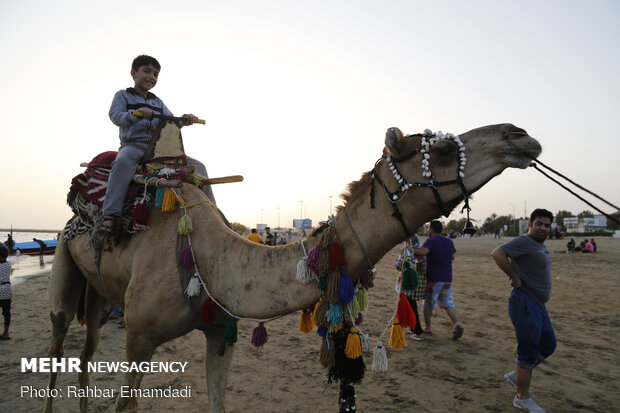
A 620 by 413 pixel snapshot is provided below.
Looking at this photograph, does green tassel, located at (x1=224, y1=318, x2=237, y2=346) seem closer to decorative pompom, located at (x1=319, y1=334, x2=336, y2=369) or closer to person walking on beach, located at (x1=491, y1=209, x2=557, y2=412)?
decorative pompom, located at (x1=319, y1=334, x2=336, y2=369)

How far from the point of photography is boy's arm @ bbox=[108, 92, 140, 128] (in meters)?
3.50

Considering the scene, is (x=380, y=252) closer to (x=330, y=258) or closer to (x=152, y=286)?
(x=330, y=258)

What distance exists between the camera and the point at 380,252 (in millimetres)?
2430

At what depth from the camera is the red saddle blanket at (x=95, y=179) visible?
3836mm

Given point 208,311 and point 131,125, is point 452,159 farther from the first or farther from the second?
point 131,125

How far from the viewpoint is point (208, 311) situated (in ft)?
9.21

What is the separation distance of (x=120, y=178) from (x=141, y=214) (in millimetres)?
512

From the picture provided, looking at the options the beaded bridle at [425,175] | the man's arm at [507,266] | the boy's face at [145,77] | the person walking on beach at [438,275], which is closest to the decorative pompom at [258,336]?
the beaded bridle at [425,175]

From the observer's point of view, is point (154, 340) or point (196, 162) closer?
point (154, 340)

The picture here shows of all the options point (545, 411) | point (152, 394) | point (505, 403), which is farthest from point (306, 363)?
point (545, 411)

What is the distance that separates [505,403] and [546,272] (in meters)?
1.78

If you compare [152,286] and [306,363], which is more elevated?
[152,286]

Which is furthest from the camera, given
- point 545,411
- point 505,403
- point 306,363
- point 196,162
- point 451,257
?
point 451,257

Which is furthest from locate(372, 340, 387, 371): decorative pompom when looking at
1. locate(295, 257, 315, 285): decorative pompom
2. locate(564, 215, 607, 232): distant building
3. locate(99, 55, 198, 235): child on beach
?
locate(564, 215, 607, 232): distant building
